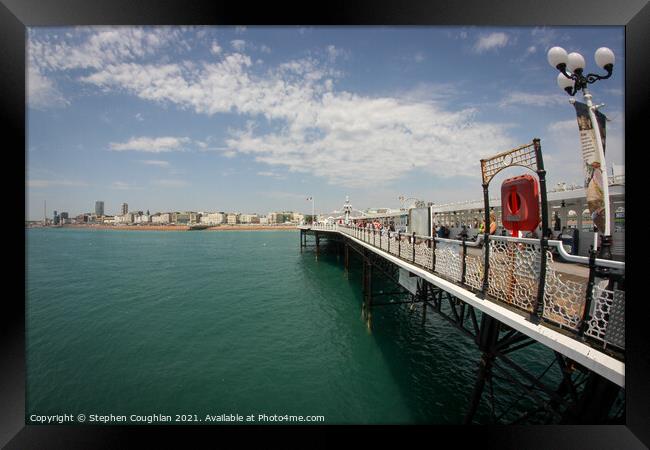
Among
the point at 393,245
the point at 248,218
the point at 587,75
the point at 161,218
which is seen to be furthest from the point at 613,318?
the point at 248,218

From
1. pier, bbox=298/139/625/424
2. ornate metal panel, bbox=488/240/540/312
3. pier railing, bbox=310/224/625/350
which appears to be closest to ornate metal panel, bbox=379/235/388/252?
pier railing, bbox=310/224/625/350

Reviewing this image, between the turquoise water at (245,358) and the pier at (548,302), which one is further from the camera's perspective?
the turquoise water at (245,358)

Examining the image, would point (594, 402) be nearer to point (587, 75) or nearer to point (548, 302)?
point (548, 302)

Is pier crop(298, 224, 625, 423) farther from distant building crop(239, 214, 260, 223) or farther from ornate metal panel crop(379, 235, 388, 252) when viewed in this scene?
distant building crop(239, 214, 260, 223)

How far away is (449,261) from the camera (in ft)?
20.4

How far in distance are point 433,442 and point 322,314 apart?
39.3 ft

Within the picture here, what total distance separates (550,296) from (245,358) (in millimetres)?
10176

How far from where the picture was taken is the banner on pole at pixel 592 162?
4.28m

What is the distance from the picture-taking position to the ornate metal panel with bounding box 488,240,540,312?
398cm

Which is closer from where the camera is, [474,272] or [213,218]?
[474,272]

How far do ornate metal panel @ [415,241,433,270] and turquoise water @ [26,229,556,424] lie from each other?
3.92 metres

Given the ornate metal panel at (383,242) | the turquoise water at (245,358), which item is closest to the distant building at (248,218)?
the turquoise water at (245,358)

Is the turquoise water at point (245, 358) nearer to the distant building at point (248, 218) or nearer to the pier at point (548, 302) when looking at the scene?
the pier at point (548, 302)

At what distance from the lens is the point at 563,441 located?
4070 millimetres
